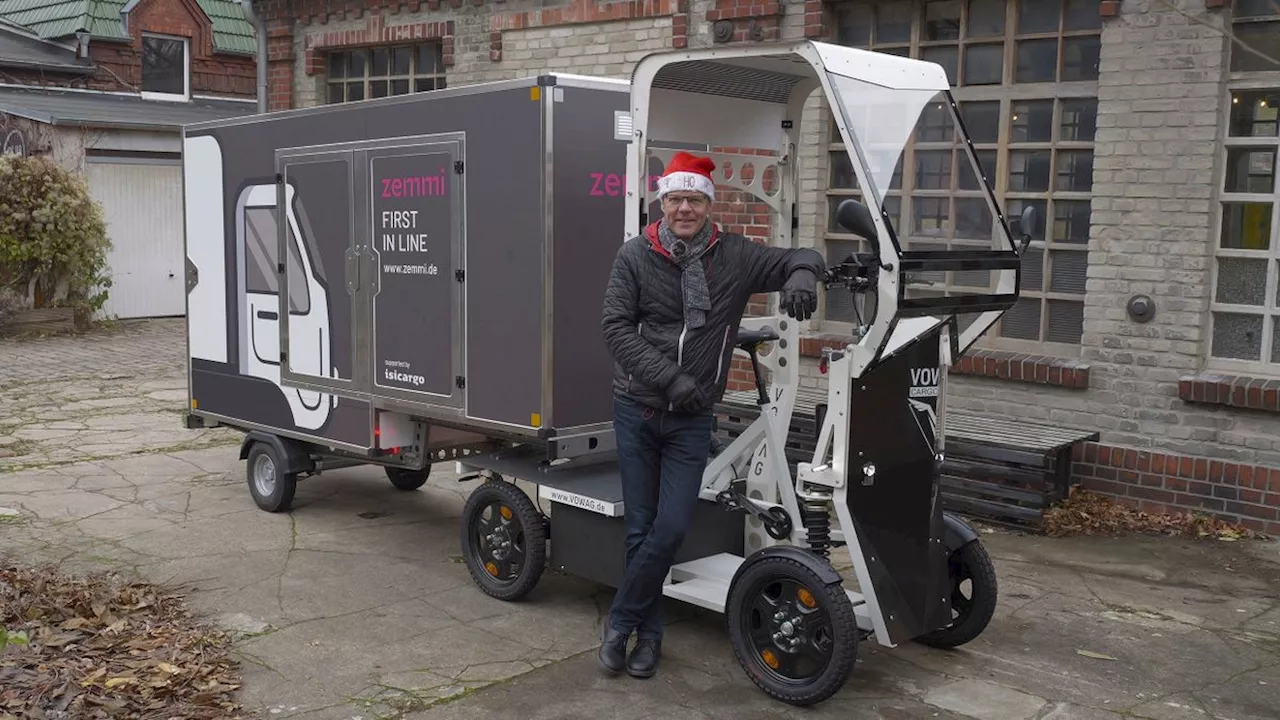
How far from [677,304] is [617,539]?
1.25 metres

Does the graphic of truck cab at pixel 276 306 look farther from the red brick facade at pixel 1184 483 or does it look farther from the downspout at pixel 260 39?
the downspout at pixel 260 39

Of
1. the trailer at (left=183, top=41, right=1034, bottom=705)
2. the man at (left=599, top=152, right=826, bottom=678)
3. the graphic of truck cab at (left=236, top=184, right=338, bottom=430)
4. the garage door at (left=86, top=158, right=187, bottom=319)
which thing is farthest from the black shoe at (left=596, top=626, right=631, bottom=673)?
the garage door at (left=86, top=158, right=187, bottom=319)

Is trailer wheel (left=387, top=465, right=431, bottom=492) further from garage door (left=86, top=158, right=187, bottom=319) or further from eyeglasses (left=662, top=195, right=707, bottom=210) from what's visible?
garage door (left=86, top=158, right=187, bottom=319)

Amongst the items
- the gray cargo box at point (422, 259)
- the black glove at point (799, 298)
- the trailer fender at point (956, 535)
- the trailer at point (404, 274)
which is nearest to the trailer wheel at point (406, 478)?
the trailer at point (404, 274)

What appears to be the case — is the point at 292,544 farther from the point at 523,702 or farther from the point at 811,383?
the point at 811,383

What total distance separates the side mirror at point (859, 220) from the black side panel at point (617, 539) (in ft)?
4.93

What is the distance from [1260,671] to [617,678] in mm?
2760

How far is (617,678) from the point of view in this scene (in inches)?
212

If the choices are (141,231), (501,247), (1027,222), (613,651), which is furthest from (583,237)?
(141,231)

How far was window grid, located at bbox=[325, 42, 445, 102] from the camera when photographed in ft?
41.1

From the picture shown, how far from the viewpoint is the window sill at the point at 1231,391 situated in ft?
24.1

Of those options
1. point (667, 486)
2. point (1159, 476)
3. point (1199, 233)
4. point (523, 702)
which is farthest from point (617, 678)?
point (1199, 233)

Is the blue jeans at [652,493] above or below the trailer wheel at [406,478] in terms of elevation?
above

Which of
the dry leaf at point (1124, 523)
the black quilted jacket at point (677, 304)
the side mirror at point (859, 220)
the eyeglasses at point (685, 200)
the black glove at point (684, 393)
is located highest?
the eyeglasses at point (685, 200)
